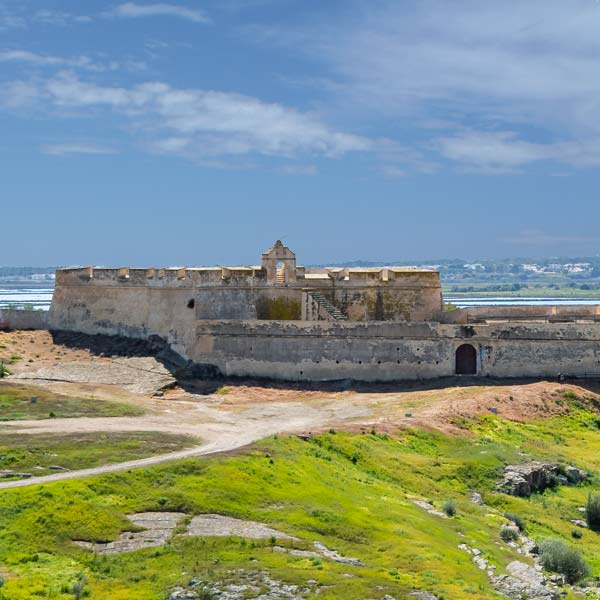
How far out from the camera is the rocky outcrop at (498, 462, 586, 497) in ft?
122

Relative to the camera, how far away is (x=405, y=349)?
4953 centimetres

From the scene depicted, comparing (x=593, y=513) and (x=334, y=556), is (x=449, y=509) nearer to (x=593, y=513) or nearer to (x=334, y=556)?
(x=593, y=513)

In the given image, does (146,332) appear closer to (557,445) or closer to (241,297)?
(241,297)

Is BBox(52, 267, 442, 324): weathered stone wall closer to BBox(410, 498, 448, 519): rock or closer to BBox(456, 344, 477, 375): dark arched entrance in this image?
BBox(456, 344, 477, 375): dark arched entrance

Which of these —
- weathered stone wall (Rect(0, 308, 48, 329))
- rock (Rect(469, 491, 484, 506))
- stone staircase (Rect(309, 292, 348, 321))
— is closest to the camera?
rock (Rect(469, 491, 484, 506))

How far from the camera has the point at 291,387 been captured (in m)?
49.5

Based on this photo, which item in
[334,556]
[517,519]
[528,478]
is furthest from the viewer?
[528,478]

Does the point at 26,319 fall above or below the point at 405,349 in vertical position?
above

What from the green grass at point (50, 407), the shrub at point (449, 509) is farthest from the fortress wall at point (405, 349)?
the shrub at point (449, 509)

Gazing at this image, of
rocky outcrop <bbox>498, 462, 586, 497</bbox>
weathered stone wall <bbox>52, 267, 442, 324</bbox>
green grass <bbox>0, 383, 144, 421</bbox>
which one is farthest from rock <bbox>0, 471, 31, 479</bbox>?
weathered stone wall <bbox>52, 267, 442, 324</bbox>

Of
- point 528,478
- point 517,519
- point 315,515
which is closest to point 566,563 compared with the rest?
point 517,519

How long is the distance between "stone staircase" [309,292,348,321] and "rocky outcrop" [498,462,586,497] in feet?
52.7

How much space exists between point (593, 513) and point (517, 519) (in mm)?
3696

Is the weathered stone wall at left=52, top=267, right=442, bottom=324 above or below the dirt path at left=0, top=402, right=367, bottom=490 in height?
above
